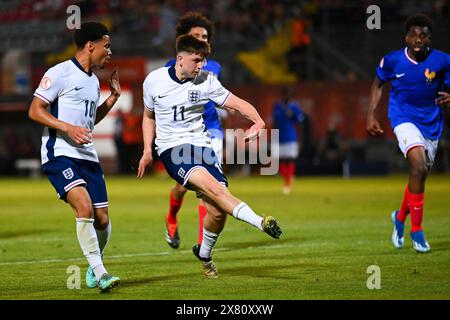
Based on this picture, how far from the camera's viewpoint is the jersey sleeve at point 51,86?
873 cm

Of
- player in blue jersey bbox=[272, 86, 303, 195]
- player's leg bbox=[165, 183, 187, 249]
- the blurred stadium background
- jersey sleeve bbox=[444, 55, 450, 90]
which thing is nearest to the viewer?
jersey sleeve bbox=[444, 55, 450, 90]

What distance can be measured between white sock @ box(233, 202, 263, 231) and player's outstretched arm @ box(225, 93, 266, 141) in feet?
2.18

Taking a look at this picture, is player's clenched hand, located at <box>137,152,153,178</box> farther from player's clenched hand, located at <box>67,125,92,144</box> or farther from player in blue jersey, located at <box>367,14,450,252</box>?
player in blue jersey, located at <box>367,14,450,252</box>

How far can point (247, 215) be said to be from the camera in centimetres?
886

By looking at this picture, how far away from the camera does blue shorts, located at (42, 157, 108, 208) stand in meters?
8.70

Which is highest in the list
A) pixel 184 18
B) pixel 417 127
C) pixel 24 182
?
pixel 184 18

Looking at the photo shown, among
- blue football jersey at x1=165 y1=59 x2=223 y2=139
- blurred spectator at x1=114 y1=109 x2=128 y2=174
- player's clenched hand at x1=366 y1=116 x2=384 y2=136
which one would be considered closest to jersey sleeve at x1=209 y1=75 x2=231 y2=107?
blue football jersey at x1=165 y1=59 x2=223 y2=139

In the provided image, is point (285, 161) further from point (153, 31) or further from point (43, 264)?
point (43, 264)

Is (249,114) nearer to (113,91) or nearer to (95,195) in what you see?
(113,91)

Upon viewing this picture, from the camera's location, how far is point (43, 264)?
36.0ft

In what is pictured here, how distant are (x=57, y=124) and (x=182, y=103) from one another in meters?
1.41
